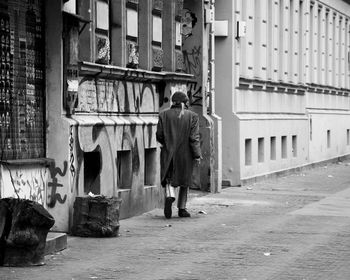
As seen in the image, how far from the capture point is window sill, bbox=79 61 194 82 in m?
16.8

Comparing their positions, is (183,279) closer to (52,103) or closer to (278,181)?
(52,103)

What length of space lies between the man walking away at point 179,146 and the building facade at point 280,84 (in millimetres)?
7976

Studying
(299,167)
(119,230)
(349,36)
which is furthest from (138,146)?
(349,36)

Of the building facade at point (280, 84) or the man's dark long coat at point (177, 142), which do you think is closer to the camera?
the man's dark long coat at point (177, 142)

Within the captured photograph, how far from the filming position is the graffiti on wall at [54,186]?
52.0 feet

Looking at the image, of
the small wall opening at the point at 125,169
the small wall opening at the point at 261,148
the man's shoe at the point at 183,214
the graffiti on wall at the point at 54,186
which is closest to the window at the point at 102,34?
the small wall opening at the point at 125,169

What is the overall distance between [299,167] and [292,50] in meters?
3.26

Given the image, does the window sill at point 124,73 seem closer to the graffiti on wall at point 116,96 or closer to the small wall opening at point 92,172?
the graffiti on wall at point 116,96

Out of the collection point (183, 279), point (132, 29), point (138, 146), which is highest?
point (132, 29)

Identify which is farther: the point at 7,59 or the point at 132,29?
the point at 132,29

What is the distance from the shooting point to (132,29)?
19297 millimetres

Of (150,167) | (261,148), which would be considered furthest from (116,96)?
(261,148)

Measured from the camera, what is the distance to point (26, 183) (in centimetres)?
1502

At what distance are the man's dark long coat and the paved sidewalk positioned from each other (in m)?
0.73
